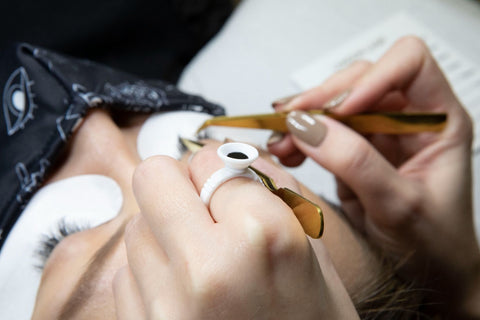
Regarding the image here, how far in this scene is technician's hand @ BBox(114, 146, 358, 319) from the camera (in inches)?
11.8

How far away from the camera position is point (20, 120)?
0.63 meters

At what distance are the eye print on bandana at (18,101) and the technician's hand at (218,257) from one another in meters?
0.39

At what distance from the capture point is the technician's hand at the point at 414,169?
646 millimetres

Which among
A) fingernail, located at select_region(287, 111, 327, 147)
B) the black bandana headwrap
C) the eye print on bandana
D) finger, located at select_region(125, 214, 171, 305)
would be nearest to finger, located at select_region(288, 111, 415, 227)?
fingernail, located at select_region(287, 111, 327, 147)

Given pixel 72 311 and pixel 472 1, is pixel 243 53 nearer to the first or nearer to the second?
pixel 472 1

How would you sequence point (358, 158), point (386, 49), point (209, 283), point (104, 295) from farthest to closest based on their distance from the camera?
point (386, 49) < point (358, 158) < point (104, 295) < point (209, 283)

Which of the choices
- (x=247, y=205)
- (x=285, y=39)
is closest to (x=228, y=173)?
(x=247, y=205)

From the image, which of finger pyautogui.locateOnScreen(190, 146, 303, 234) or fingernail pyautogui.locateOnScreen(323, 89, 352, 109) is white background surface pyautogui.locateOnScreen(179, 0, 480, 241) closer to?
fingernail pyautogui.locateOnScreen(323, 89, 352, 109)

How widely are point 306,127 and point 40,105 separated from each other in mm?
474

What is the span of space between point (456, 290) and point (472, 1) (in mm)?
1043

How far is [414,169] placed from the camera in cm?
75

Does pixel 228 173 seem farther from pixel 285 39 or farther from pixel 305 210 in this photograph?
pixel 285 39

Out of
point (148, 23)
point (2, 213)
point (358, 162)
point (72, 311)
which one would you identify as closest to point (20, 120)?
point (2, 213)

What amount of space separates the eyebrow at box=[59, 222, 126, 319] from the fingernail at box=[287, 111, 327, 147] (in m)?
0.36
